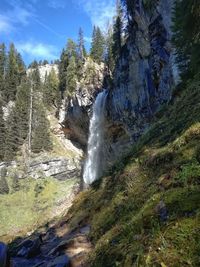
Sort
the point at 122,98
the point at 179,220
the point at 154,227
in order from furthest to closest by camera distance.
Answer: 1. the point at 122,98
2. the point at 154,227
3. the point at 179,220

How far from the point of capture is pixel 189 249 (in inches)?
156

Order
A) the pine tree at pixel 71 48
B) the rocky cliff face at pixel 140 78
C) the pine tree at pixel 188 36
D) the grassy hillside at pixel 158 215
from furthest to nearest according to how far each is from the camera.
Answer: the pine tree at pixel 71 48
the rocky cliff face at pixel 140 78
the pine tree at pixel 188 36
the grassy hillside at pixel 158 215

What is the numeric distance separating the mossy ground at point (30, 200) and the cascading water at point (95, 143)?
5504mm

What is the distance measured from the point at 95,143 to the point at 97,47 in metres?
38.4

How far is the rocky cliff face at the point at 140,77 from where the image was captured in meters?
31.6

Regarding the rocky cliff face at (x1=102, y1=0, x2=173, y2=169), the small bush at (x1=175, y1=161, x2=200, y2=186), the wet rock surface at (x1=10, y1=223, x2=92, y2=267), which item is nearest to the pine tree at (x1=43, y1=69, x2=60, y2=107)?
the rocky cliff face at (x1=102, y1=0, x2=173, y2=169)

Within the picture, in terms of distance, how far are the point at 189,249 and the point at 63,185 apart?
199 ft

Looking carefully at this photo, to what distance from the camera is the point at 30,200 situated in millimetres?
54906

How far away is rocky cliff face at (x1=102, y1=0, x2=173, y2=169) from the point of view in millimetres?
31609

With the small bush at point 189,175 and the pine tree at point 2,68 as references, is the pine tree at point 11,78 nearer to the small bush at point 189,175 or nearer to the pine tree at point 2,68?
the pine tree at point 2,68

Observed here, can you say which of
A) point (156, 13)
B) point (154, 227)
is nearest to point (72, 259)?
point (154, 227)

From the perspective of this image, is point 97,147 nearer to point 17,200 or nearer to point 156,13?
point 17,200

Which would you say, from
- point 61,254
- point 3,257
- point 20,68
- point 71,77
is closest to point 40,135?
point 71,77

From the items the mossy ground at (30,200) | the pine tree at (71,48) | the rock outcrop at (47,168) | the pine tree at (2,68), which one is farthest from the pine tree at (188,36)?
the pine tree at (2,68)
